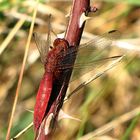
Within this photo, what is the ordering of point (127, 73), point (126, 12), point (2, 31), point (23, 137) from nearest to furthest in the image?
1. point (23, 137)
2. point (2, 31)
3. point (126, 12)
4. point (127, 73)

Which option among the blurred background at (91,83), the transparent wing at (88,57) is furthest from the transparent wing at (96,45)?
the blurred background at (91,83)

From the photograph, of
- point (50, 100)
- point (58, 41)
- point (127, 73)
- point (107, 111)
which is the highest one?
point (58, 41)

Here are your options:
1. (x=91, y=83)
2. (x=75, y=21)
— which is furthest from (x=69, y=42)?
(x=91, y=83)

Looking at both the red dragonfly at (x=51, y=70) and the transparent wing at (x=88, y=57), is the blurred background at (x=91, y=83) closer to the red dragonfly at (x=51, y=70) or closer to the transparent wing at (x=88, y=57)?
the transparent wing at (x=88, y=57)

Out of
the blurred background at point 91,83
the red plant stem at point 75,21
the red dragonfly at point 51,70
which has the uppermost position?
the red plant stem at point 75,21

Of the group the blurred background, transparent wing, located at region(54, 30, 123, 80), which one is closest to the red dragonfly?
transparent wing, located at region(54, 30, 123, 80)

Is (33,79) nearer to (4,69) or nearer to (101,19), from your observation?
(4,69)

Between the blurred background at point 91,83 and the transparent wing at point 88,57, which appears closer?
the transparent wing at point 88,57

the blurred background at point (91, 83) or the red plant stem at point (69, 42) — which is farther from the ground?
the red plant stem at point (69, 42)

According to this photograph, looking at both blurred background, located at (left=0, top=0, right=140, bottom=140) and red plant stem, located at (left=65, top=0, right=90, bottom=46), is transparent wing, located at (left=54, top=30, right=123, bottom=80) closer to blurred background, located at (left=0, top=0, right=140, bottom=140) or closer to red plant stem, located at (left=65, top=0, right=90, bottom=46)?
red plant stem, located at (left=65, top=0, right=90, bottom=46)

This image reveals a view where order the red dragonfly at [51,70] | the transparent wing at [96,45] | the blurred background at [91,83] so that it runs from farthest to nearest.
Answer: the blurred background at [91,83] < the transparent wing at [96,45] < the red dragonfly at [51,70]

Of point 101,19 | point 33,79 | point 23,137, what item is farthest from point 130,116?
point 33,79
